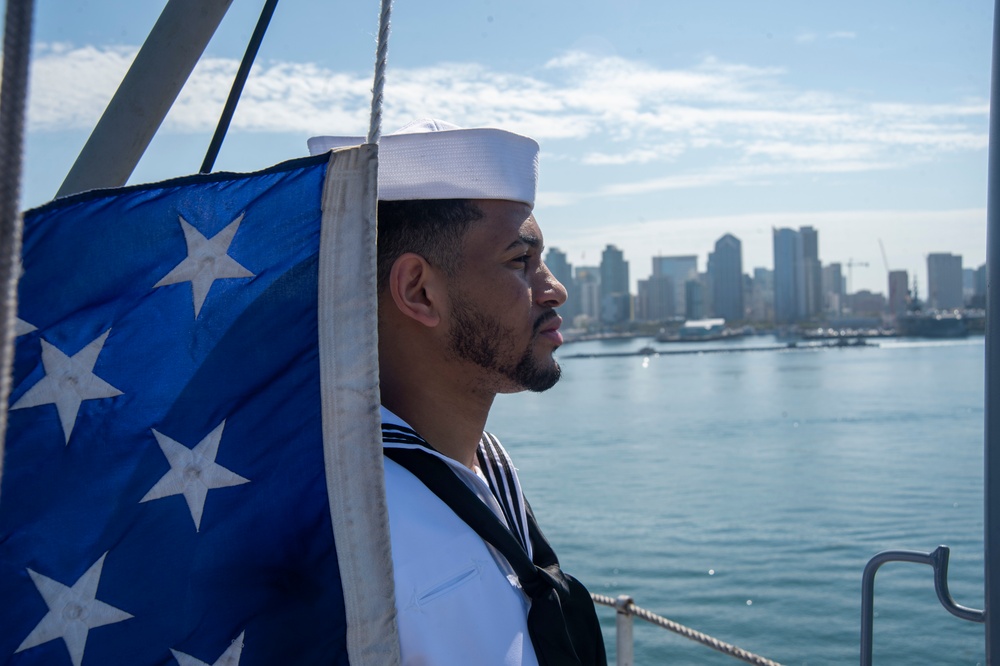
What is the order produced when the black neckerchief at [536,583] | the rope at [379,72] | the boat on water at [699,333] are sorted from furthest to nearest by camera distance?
the boat on water at [699,333] < the black neckerchief at [536,583] < the rope at [379,72]

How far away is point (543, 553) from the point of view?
51.9 inches

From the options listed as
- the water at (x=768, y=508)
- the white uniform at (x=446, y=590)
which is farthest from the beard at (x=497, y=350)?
the water at (x=768, y=508)

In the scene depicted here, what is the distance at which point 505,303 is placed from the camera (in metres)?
1.24

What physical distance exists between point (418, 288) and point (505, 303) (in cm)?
12

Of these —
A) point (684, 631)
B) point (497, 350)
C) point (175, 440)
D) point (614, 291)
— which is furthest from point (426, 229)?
point (614, 291)

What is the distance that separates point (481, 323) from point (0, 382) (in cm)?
85

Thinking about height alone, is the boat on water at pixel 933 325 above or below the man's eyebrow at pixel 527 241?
below

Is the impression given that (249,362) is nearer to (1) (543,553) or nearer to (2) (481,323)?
(2) (481,323)

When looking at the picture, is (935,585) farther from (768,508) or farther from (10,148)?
(768,508)

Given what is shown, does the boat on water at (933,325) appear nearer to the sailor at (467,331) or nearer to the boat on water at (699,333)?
the boat on water at (699,333)

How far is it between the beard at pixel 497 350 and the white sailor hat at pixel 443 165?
16 centimetres

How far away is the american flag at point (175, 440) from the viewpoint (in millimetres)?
946

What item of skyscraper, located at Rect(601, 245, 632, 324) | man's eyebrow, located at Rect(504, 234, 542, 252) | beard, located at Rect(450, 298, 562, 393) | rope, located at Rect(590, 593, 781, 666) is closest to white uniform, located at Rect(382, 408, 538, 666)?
beard, located at Rect(450, 298, 562, 393)

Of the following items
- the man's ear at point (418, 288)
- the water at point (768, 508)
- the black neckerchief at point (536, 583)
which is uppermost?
the man's ear at point (418, 288)
